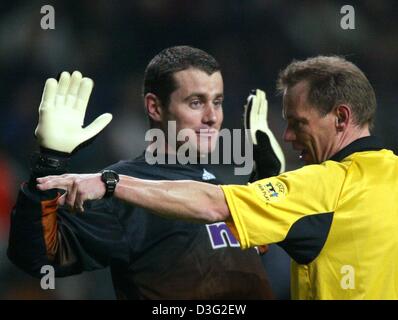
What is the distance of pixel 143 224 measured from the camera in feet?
9.16

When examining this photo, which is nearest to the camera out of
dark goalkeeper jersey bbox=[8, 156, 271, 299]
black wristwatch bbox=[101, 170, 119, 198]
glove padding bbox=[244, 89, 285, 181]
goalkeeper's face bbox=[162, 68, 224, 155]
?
black wristwatch bbox=[101, 170, 119, 198]

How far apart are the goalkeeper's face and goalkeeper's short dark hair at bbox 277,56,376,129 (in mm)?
438

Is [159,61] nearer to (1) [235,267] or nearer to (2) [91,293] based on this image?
(1) [235,267]

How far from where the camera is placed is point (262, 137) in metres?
3.46

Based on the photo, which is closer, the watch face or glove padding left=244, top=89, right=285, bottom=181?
the watch face

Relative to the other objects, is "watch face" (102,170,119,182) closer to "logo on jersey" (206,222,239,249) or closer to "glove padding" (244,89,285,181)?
"logo on jersey" (206,222,239,249)

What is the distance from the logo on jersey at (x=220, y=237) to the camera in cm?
287

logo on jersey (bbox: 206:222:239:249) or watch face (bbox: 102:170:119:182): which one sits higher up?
watch face (bbox: 102:170:119:182)

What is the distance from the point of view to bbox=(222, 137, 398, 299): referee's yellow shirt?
2311mm

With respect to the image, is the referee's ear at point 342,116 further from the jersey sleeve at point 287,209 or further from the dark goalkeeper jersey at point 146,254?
the dark goalkeeper jersey at point 146,254

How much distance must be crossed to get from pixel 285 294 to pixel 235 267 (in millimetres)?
1568

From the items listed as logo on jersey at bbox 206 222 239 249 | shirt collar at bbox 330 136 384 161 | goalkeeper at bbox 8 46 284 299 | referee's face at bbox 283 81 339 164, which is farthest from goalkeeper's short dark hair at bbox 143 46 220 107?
shirt collar at bbox 330 136 384 161

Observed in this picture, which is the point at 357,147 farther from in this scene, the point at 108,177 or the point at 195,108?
the point at 108,177

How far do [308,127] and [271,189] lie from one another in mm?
388
